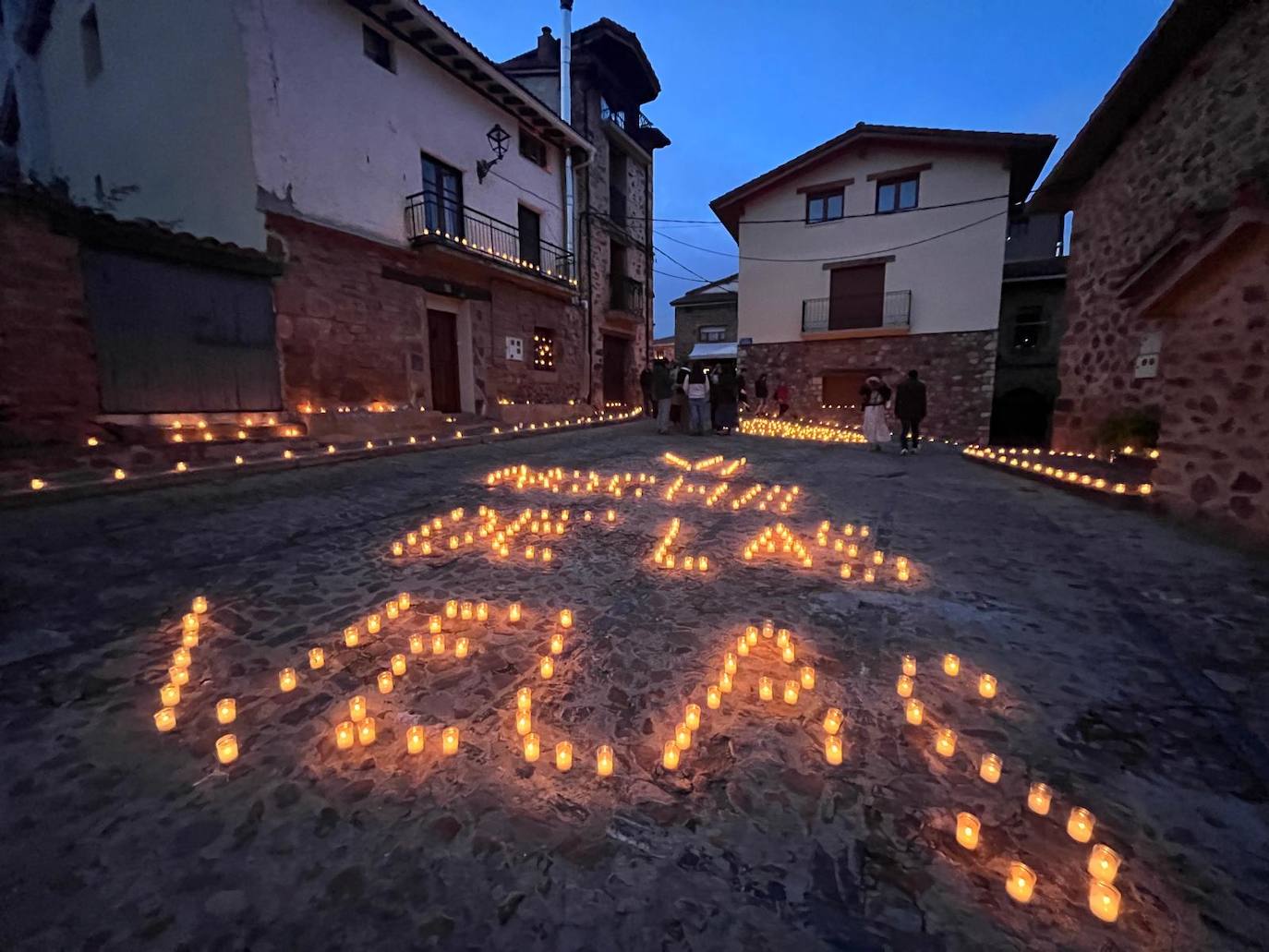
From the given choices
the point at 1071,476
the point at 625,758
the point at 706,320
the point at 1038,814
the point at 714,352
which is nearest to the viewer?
the point at 1038,814

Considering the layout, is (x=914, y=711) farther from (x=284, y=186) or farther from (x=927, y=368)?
(x=927, y=368)

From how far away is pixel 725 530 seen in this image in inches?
213

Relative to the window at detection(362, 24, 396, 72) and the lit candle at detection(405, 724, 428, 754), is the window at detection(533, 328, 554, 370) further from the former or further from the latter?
the lit candle at detection(405, 724, 428, 754)

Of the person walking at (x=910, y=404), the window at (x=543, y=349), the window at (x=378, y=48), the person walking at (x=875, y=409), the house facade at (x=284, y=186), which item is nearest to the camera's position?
the house facade at (x=284, y=186)

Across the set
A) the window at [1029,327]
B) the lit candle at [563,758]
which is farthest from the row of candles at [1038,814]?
the window at [1029,327]

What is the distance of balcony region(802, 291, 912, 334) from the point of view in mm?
18086

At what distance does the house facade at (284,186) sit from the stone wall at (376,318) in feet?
0.13

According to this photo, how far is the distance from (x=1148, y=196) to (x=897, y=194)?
10.1m

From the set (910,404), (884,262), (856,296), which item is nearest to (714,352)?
(856,296)

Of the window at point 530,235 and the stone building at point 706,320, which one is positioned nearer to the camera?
the window at point 530,235

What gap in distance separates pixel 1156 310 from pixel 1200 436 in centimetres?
140

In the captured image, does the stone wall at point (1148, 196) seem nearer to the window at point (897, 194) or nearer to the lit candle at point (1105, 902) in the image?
the lit candle at point (1105, 902)

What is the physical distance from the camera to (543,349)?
55.3ft

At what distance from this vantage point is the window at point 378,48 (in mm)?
11242
